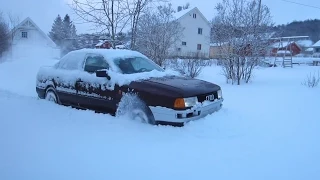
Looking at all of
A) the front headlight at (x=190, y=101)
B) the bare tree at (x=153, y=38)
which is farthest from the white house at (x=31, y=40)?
the front headlight at (x=190, y=101)

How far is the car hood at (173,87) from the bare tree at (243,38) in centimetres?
683

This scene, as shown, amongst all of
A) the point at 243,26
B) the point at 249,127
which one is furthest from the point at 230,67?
the point at 249,127

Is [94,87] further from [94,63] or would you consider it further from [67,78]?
[67,78]

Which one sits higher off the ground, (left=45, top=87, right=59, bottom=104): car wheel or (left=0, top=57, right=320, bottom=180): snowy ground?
(left=45, top=87, right=59, bottom=104): car wheel

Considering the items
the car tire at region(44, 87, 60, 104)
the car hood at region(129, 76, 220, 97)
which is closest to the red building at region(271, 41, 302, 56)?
the car hood at region(129, 76, 220, 97)

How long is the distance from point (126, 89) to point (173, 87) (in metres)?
0.90

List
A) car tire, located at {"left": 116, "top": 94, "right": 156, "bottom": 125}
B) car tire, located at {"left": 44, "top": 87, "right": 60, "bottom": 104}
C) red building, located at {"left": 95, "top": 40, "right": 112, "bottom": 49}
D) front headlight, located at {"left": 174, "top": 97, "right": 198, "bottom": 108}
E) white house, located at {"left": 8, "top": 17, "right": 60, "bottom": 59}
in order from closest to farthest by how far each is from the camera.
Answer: front headlight, located at {"left": 174, "top": 97, "right": 198, "bottom": 108} → car tire, located at {"left": 116, "top": 94, "right": 156, "bottom": 125} → car tire, located at {"left": 44, "top": 87, "right": 60, "bottom": 104} → red building, located at {"left": 95, "top": 40, "right": 112, "bottom": 49} → white house, located at {"left": 8, "top": 17, "right": 60, "bottom": 59}

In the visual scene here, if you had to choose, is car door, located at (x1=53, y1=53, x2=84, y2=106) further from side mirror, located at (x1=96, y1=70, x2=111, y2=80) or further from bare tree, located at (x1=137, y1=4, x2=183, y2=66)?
bare tree, located at (x1=137, y1=4, x2=183, y2=66)

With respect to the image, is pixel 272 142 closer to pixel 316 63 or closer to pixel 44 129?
pixel 44 129

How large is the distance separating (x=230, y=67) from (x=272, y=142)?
7800 millimetres

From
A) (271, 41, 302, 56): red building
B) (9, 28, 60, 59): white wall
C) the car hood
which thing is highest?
(9, 28, 60, 59): white wall

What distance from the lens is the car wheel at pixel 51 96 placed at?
6.03 metres

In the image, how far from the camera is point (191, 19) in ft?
135

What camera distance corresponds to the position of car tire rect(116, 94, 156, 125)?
4.44 meters
